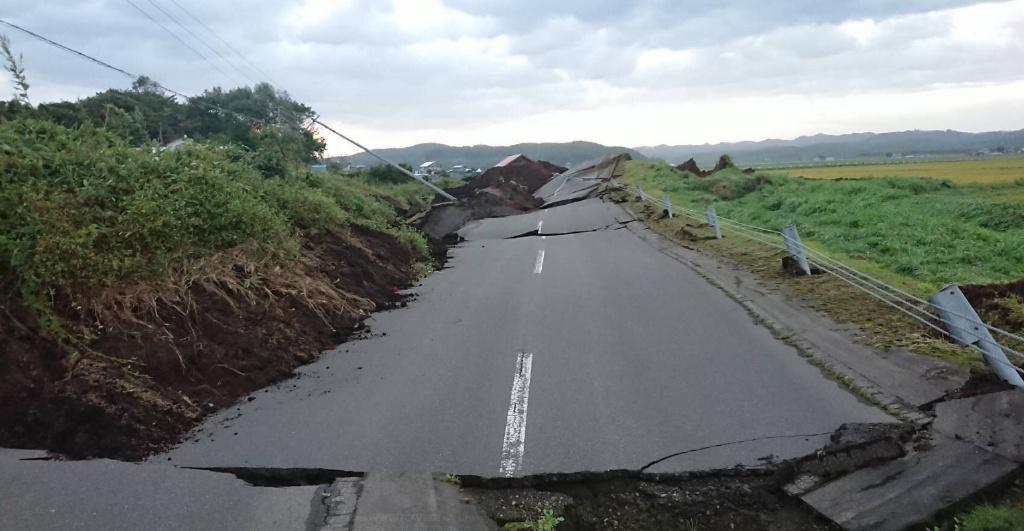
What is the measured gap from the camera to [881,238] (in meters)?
14.1

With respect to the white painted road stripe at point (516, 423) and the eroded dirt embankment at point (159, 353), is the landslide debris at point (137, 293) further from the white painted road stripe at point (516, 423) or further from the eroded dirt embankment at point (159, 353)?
the white painted road stripe at point (516, 423)

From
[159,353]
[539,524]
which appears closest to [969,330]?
[539,524]

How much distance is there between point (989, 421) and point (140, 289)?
7873 mm

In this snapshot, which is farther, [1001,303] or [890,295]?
[890,295]

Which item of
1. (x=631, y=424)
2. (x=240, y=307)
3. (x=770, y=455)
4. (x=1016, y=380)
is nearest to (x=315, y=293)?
(x=240, y=307)

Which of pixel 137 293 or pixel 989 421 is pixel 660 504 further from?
pixel 137 293

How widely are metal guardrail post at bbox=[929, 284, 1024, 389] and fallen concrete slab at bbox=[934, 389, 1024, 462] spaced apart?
1.10 feet

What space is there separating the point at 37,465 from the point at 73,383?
1048 millimetres

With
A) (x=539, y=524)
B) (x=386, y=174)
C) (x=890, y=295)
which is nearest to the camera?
(x=539, y=524)

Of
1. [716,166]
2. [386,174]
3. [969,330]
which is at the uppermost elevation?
[386,174]

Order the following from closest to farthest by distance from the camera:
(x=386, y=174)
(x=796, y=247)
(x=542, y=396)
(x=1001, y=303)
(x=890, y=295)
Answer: (x=542, y=396) → (x=1001, y=303) → (x=890, y=295) → (x=796, y=247) → (x=386, y=174)

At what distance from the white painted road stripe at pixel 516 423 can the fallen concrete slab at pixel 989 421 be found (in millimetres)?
3108

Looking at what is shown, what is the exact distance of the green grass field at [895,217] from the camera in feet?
38.2

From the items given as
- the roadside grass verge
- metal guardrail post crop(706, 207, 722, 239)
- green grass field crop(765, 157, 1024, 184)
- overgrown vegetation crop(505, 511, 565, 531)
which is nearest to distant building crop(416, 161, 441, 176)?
green grass field crop(765, 157, 1024, 184)
